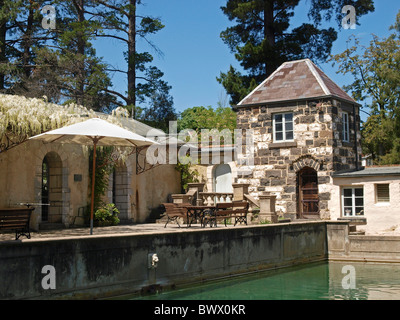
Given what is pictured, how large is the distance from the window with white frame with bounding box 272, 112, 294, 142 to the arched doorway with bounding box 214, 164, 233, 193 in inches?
123

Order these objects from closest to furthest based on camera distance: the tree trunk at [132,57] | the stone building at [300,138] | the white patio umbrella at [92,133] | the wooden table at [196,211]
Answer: the white patio umbrella at [92,133]
the wooden table at [196,211]
the stone building at [300,138]
the tree trunk at [132,57]

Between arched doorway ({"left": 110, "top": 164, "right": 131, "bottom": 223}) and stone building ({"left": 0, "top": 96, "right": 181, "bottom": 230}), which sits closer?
stone building ({"left": 0, "top": 96, "right": 181, "bottom": 230})

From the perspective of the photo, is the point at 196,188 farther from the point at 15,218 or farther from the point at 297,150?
the point at 15,218

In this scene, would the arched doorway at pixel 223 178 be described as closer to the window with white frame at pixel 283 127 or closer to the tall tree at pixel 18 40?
the window with white frame at pixel 283 127

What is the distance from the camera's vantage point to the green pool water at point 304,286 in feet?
35.4

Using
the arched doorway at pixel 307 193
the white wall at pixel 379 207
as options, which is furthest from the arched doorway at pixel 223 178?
the white wall at pixel 379 207

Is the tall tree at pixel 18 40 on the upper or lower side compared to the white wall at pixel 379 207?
upper

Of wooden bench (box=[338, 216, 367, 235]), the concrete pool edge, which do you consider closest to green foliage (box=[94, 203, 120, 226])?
the concrete pool edge

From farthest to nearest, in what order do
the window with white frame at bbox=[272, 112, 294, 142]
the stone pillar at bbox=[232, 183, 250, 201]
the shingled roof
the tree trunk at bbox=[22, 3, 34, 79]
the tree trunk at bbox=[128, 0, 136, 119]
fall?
the tree trunk at bbox=[128, 0, 136, 119] → the tree trunk at bbox=[22, 3, 34, 79] → the stone pillar at bbox=[232, 183, 250, 201] → the window with white frame at bbox=[272, 112, 294, 142] → the shingled roof

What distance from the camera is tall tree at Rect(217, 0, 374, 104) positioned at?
28.9 meters

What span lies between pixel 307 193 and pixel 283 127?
2.72m

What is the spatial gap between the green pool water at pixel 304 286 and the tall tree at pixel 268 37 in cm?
1655

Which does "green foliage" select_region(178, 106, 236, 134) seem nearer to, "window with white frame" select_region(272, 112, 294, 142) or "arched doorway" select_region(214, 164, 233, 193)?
"arched doorway" select_region(214, 164, 233, 193)

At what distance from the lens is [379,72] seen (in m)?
28.4
